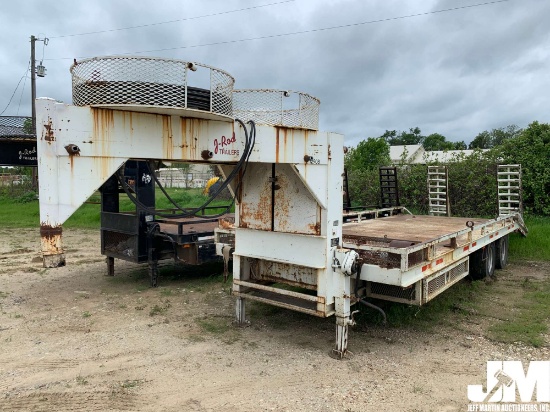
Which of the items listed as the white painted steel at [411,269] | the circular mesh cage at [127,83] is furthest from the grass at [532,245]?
the circular mesh cage at [127,83]

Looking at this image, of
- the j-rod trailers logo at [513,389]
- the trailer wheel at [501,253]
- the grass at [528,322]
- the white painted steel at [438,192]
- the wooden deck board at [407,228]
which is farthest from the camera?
the white painted steel at [438,192]

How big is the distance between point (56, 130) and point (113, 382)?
2.33 meters

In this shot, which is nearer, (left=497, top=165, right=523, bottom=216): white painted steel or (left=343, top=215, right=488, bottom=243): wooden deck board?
(left=343, top=215, right=488, bottom=243): wooden deck board

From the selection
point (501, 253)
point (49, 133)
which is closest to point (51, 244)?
point (49, 133)

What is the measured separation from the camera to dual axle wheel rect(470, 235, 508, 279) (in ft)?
24.4

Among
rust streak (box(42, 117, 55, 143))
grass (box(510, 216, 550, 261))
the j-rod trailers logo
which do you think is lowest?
the j-rod trailers logo

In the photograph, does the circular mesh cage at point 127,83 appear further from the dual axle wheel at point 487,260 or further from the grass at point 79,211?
the grass at point 79,211

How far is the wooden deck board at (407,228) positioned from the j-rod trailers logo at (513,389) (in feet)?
5.60

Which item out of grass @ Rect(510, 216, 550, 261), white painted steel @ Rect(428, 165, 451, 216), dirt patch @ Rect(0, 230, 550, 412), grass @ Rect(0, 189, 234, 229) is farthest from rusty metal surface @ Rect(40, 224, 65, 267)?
grass @ Rect(0, 189, 234, 229)

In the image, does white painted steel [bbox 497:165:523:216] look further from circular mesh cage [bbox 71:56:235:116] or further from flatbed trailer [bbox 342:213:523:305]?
circular mesh cage [bbox 71:56:235:116]

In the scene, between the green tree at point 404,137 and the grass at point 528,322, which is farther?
the green tree at point 404,137

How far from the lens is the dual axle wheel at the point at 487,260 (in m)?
7.42

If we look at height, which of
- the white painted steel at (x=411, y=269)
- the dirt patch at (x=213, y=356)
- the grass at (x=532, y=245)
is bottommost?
the dirt patch at (x=213, y=356)

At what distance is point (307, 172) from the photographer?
466 centimetres
